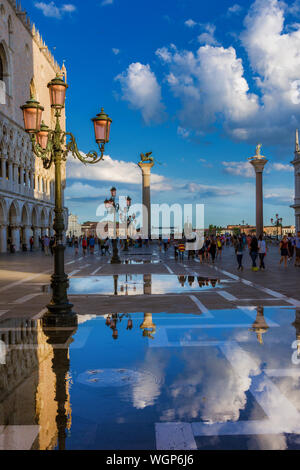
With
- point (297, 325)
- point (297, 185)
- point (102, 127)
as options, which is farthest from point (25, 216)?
point (297, 185)

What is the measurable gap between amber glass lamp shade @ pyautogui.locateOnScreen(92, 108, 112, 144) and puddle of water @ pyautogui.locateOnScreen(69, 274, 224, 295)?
5171 mm

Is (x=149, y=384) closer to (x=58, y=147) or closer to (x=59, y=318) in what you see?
(x=59, y=318)

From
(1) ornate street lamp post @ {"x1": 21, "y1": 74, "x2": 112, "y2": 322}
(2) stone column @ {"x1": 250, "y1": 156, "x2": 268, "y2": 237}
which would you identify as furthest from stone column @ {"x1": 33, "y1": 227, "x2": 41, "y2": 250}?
(1) ornate street lamp post @ {"x1": 21, "y1": 74, "x2": 112, "y2": 322}

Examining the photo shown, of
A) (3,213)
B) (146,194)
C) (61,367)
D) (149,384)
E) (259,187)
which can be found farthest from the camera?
(146,194)

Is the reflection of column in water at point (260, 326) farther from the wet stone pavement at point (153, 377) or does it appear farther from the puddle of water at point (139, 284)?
the puddle of water at point (139, 284)

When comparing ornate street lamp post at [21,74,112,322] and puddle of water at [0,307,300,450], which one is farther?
ornate street lamp post at [21,74,112,322]

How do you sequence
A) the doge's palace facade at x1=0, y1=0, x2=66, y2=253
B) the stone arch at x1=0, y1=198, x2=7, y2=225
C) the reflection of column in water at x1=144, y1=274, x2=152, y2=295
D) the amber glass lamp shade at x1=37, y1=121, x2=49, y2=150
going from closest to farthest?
1. the amber glass lamp shade at x1=37, y1=121, x2=49, y2=150
2. the reflection of column in water at x1=144, y1=274, x2=152, y2=295
3. the stone arch at x1=0, y1=198, x2=7, y2=225
4. the doge's palace facade at x1=0, y1=0, x2=66, y2=253

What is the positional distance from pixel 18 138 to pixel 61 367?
45.3m

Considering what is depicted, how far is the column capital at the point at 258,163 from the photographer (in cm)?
5641

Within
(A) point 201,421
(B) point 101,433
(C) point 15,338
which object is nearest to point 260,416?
(A) point 201,421

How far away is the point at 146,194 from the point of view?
191ft

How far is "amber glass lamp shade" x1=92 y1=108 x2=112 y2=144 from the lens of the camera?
10.1m

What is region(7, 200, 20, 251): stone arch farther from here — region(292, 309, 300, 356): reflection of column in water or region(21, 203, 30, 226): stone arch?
region(292, 309, 300, 356): reflection of column in water
